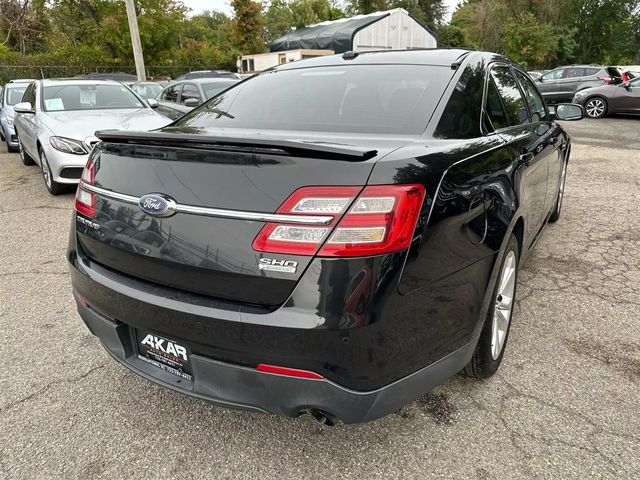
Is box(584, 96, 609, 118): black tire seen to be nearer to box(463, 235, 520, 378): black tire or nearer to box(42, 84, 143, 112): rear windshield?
box(42, 84, 143, 112): rear windshield

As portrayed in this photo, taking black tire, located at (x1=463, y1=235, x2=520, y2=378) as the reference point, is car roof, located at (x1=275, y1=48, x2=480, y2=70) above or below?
above

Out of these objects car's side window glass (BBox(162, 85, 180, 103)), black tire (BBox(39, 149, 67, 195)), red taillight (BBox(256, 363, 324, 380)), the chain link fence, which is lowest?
black tire (BBox(39, 149, 67, 195))

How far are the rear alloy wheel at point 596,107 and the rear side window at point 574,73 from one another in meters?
2.82

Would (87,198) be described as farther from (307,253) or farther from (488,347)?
(488,347)

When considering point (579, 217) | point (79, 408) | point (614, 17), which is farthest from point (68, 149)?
point (614, 17)

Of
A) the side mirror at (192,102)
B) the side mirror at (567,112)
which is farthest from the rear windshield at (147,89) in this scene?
the side mirror at (567,112)

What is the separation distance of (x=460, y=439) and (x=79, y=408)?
177 cm

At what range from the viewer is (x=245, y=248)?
1551 mm

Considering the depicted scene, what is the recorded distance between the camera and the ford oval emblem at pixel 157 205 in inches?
65.9

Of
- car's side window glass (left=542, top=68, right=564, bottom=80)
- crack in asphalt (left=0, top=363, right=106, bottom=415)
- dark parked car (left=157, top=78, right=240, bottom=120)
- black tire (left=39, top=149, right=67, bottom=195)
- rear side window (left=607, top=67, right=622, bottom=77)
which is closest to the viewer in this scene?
crack in asphalt (left=0, top=363, right=106, bottom=415)

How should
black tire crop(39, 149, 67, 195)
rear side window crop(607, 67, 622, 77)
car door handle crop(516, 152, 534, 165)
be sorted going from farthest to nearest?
rear side window crop(607, 67, 622, 77), black tire crop(39, 149, 67, 195), car door handle crop(516, 152, 534, 165)

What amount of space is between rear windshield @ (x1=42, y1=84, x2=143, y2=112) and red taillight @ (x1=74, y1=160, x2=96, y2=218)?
548 cm

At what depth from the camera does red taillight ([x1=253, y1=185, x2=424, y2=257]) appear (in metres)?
1.47

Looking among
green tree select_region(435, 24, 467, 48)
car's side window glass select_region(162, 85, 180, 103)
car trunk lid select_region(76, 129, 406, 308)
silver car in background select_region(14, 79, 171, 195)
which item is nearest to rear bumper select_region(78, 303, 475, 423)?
car trunk lid select_region(76, 129, 406, 308)
